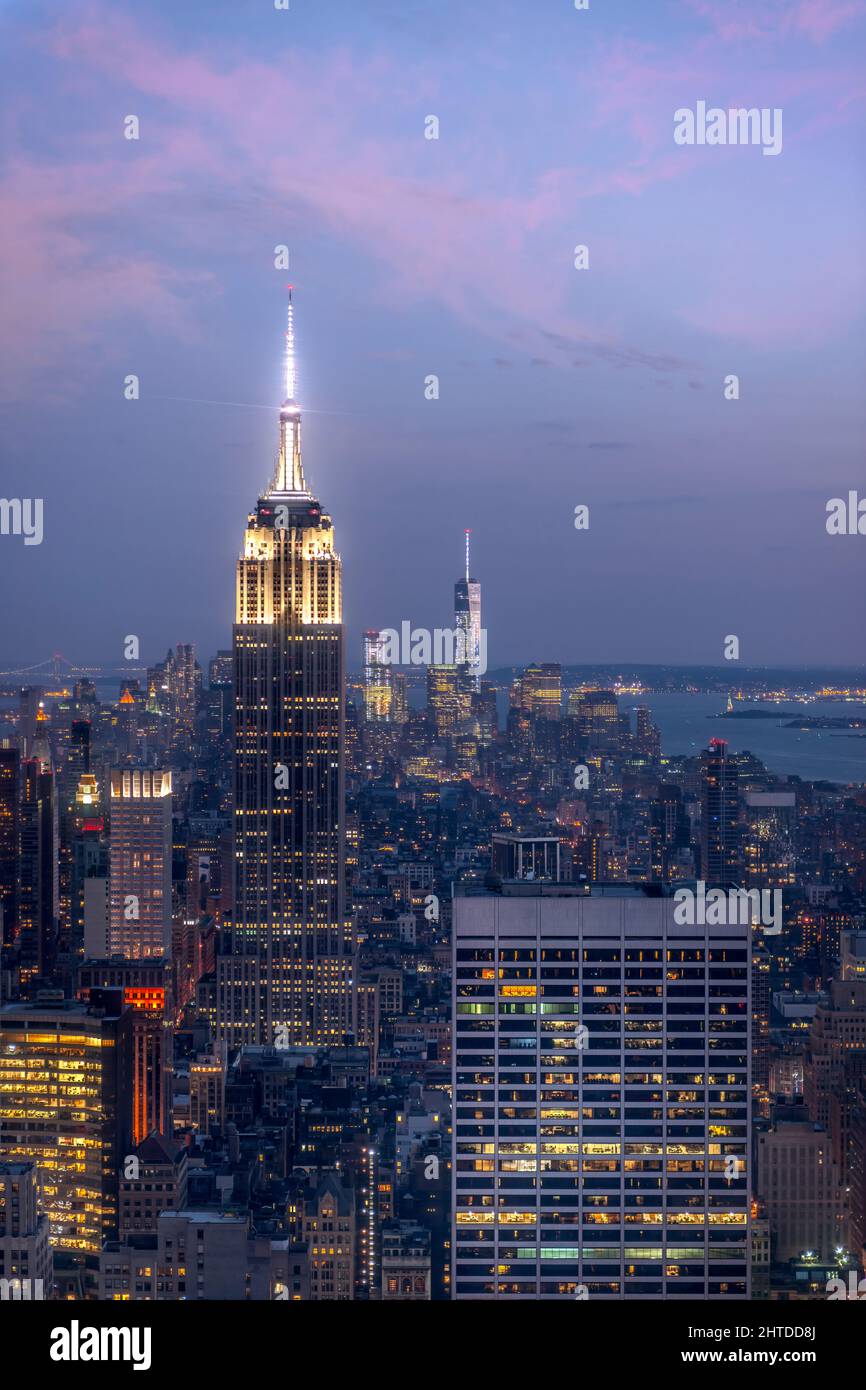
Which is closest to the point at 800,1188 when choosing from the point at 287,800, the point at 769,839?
the point at 769,839

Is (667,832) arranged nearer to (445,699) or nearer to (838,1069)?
(445,699)

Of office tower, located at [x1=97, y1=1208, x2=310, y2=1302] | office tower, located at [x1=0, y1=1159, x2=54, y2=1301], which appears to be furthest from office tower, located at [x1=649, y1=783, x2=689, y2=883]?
office tower, located at [x1=0, y1=1159, x2=54, y2=1301]

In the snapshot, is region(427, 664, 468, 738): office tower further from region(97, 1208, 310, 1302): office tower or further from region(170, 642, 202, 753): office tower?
region(97, 1208, 310, 1302): office tower

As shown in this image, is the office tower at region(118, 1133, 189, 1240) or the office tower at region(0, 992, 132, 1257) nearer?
the office tower at region(118, 1133, 189, 1240)

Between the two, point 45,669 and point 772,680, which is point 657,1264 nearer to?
point 772,680
